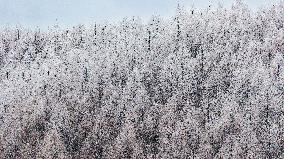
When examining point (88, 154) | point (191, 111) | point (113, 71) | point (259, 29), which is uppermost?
point (259, 29)

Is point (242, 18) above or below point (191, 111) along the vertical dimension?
above

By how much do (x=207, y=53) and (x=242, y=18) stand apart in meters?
30.0

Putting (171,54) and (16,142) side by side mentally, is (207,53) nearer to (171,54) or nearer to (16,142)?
(171,54)

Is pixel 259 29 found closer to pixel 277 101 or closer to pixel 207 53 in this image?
pixel 207 53

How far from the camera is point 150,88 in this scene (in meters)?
127

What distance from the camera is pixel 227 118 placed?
107812mm

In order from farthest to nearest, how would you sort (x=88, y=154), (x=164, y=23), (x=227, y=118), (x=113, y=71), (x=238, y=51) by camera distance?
1. (x=164, y=23)
2. (x=238, y=51)
3. (x=113, y=71)
4. (x=227, y=118)
5. (x=88, y=154)

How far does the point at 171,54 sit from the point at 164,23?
20.0 metres

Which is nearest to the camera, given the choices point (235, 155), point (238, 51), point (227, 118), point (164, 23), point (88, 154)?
point (235, 155)

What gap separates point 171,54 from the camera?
467 feet

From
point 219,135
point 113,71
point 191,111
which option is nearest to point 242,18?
point 113,71

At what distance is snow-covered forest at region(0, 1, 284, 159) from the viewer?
328ft

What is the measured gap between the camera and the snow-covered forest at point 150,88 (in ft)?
328

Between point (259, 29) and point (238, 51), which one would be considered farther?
point (259, 29)
